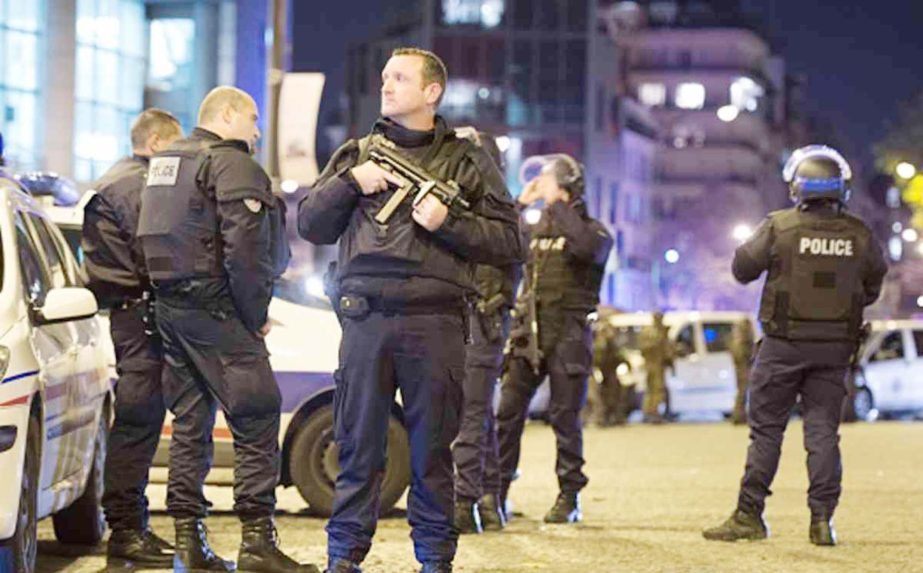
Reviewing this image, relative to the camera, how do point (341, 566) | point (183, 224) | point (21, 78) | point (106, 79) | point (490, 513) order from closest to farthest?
point (341, 566) < point (183, 224) < point (490, 513) < point (21, 78) < point (106, 79)

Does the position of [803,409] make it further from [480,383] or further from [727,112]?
[727,112]

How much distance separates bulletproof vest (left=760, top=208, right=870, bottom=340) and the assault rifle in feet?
11.4

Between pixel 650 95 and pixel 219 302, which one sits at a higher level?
pixel 650 95

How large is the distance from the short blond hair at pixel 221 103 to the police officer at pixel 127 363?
2.83 ft

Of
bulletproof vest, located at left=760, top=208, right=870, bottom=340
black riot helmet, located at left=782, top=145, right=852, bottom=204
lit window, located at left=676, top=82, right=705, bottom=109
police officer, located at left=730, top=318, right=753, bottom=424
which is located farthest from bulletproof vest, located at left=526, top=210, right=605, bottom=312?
lit window, located at left=676, top=82, right=705, bottom=109

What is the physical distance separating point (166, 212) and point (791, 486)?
7.77 meters

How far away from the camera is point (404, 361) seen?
7289 mm

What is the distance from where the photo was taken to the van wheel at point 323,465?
1160cm

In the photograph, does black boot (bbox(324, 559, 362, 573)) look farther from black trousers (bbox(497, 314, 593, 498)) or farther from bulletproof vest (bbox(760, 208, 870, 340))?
black trousers (bbox(497, 314, 593, 498))

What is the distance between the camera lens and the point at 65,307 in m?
8.01

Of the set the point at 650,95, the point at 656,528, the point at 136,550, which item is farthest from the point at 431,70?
the point at 650,95

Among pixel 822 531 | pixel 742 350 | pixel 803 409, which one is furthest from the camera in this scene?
pixel 742 350

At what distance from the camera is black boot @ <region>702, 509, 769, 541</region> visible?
33.9ft

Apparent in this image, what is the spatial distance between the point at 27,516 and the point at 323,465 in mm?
4154
